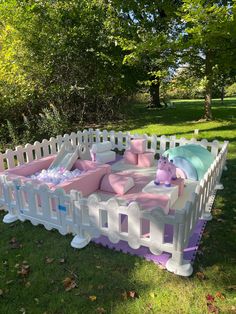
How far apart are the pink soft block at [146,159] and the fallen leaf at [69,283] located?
4149 millimetres

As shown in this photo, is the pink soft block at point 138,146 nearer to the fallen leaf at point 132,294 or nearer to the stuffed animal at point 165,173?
the stuffed animal at point 165,173

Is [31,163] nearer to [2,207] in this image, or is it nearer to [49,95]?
[2,207]

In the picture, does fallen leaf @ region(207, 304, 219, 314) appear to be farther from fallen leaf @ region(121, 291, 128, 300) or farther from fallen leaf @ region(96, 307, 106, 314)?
fallen leaf @ region(96, 307, 106, 314)

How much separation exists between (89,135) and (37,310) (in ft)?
19.8

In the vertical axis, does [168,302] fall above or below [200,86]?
below

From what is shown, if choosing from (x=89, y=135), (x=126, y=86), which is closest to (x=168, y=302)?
(x=89, y=135)

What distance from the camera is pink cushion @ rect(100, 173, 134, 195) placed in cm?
546

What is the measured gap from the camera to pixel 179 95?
37.0 m

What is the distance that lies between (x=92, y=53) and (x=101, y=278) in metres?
12.0

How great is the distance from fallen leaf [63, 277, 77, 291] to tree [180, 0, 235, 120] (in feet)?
31.6

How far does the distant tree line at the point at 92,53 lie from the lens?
34.3 feet

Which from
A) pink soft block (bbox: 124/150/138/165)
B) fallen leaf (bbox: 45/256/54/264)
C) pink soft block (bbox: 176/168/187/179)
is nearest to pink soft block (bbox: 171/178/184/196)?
pink soft block (bbox: 176/168/187/179)

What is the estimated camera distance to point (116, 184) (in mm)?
5500

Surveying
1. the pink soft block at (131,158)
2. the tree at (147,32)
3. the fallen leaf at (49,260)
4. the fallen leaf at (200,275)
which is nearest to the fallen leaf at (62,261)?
the fallen leaf at (49,260)
